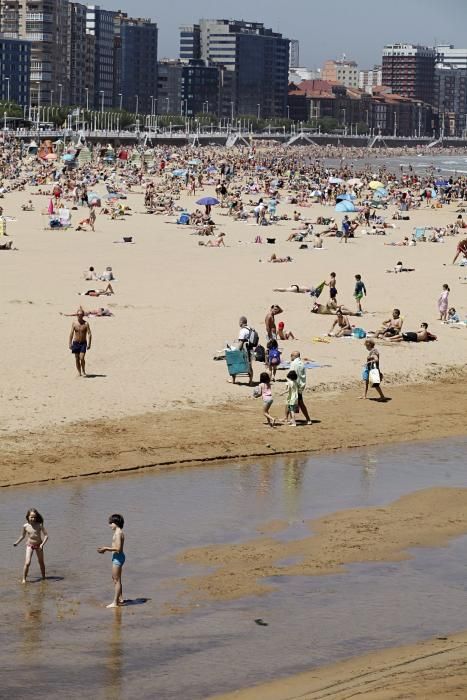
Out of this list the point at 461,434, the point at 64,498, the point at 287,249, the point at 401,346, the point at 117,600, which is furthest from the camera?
the point at 287,249

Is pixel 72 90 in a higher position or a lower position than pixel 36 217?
higher

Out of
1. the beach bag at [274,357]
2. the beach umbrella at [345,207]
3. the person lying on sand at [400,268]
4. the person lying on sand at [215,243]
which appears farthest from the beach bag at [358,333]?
the beach umbrella at [345,207]

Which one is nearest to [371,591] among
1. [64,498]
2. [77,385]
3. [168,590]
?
[168,590]

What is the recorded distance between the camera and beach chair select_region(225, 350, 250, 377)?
19.9 metres

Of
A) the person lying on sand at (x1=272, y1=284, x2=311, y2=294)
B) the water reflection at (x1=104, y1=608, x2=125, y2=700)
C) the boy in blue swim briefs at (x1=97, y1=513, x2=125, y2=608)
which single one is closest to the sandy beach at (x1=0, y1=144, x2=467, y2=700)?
the person lying on sand at (x1=272, y1=284, x2=311, y2=294)

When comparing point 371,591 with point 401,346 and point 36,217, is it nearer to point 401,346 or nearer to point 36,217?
point 401,346

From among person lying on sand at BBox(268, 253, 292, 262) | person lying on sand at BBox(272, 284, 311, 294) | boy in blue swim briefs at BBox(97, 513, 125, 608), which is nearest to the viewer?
boy in blue swim briefs at BBox(97, 513, 125, 608)

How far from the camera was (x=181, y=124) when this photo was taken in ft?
652

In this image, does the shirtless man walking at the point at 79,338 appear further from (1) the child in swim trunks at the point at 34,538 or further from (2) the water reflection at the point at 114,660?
(2) the water reflection at the point at 114,660

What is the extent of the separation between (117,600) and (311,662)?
1836 millimetres

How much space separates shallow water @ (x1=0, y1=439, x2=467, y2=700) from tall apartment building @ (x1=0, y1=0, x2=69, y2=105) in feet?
555

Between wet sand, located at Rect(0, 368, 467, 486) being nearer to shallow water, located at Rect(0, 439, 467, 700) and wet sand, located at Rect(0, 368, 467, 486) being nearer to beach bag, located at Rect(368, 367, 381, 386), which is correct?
beach bag, located at Rect(368, 367, 381, 386)

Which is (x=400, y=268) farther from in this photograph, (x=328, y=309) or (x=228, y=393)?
(x=228, y=393)

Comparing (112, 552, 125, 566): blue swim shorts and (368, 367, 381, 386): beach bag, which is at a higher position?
(368, 367, 381, 386): beach bag
